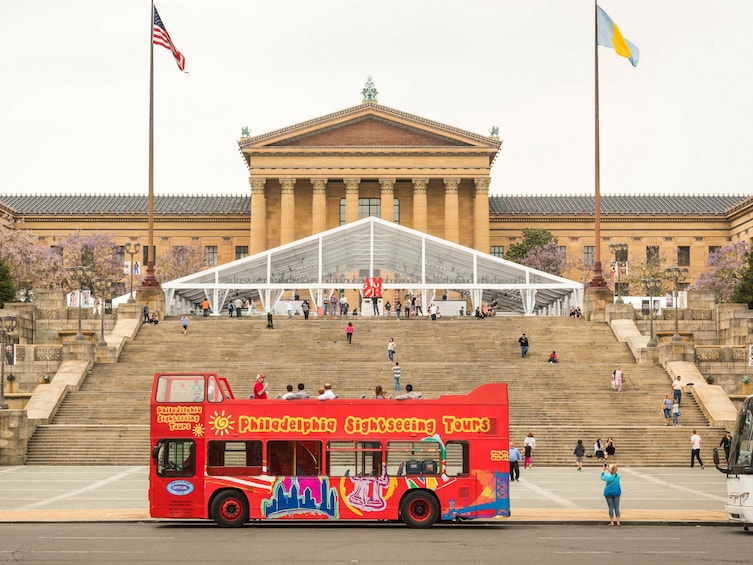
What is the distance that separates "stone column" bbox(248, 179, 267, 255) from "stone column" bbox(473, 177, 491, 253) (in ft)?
64.7

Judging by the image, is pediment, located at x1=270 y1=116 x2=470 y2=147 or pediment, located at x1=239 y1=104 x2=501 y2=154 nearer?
pediment, located at x1=239 y1=104 x2=501 y2=154

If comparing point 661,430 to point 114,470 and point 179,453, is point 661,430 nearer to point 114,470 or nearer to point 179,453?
point 114,470

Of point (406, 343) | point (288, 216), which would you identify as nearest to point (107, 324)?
point (406, 343)

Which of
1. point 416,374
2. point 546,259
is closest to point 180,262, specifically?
A: point 546,259

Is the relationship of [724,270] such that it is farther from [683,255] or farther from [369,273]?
[369,273]

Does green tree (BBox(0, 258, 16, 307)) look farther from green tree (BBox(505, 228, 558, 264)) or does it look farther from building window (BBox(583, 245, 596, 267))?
building window (BBox(583, 245, 596, 267))

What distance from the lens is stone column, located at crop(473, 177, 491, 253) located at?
110m

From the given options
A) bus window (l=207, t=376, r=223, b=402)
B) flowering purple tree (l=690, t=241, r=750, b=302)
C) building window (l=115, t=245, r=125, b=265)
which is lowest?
bus window (l=207, t=376, r=223, b=402)

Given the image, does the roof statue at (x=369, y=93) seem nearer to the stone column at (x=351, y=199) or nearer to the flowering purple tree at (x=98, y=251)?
the stone column at (x=351, y=199)

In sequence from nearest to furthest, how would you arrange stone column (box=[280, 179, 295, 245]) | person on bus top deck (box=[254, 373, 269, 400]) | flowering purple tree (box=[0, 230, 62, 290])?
person on bus top deck (box=[254, 373, 269, 400]) → flowering purple tree (box=[0, 230, 62, 290]) → stone column (box=[280, 179, 295, 245])

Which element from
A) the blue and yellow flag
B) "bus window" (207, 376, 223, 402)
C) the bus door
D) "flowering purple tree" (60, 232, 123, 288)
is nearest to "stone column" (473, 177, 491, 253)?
"flowering purple tree" (60, 232, 123, 288)

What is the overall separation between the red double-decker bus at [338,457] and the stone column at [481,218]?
84.6 m

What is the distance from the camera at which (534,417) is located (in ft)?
148

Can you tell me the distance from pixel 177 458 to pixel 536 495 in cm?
1062
